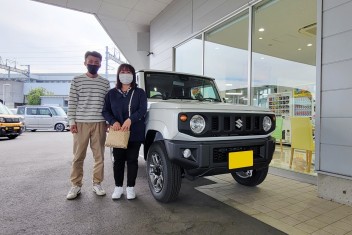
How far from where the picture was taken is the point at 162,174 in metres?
2.74

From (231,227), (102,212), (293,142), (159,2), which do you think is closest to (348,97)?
(293,142)

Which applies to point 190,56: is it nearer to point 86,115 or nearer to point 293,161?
point 293,161

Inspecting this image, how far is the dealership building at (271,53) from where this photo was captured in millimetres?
2977

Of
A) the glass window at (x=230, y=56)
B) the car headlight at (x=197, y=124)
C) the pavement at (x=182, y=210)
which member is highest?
the glass window at (x=230, y=56)

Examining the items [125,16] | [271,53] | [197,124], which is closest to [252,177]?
[197,124]

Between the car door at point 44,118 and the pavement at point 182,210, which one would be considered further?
the car door at point 44,118

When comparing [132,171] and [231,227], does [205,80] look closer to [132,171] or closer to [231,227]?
[132,171]

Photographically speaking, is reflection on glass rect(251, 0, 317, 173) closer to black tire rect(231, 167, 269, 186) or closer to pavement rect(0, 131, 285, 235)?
black tire rect(231, 167, 269, 186)

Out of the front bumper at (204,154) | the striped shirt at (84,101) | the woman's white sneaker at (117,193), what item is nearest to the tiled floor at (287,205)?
the front bumper at (204,154)

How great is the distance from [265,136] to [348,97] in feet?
3.51

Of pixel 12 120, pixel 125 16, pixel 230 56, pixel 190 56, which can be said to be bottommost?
pixel 12 120

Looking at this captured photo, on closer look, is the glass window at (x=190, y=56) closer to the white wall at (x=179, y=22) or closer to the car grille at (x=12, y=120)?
the white wall at (x=179, y=22)

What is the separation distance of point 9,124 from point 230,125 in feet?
32.7

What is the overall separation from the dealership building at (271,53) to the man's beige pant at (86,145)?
2.75m
